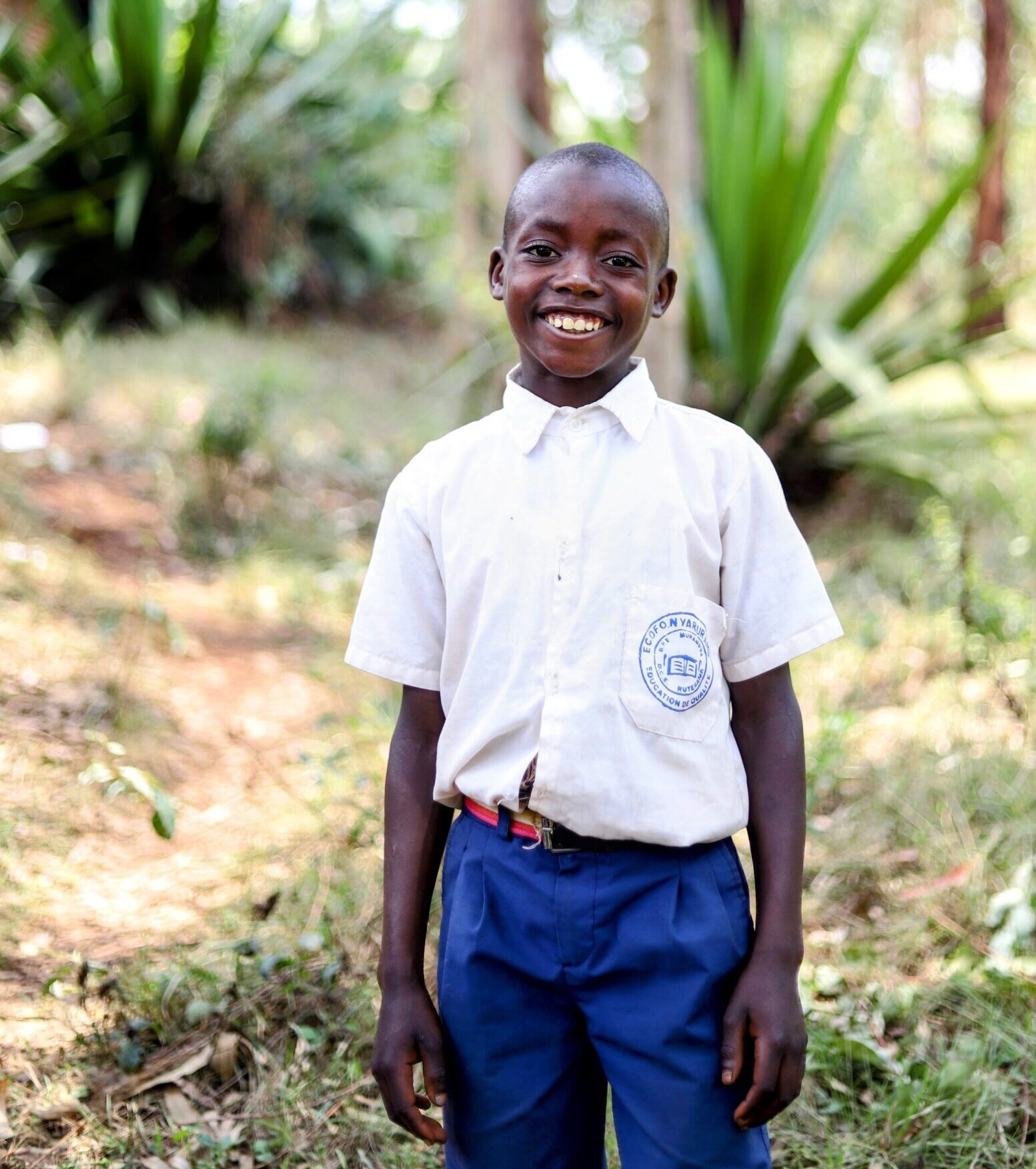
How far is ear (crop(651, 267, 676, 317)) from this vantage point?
143 centimetres

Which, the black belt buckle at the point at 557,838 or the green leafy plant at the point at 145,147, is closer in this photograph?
the black belt buckle at the point at 557,838

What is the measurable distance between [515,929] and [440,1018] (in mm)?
173

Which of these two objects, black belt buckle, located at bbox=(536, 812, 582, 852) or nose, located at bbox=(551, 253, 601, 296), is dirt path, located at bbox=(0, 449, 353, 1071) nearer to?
black belt buckle, located at bbox=(536, 812, 582, 852)

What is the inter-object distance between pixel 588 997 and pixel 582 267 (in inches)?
30.9

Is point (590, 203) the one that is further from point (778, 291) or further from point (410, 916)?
point (778, 291)

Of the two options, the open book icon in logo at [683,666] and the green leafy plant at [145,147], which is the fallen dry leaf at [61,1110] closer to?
the open book icon in logo at [683,666]

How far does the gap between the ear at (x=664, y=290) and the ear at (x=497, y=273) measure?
183mm

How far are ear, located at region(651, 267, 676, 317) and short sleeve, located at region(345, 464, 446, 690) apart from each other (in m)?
0.35

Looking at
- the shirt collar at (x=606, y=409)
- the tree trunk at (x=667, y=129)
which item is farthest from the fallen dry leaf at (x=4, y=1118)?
the tree trunk at (x=667, y=129)

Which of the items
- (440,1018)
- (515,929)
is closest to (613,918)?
(515,929)

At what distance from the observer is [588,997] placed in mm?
1309

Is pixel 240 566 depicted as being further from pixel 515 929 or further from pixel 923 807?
pixel 515 929

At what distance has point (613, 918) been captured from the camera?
1294 mm

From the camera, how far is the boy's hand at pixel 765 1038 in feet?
4.13
